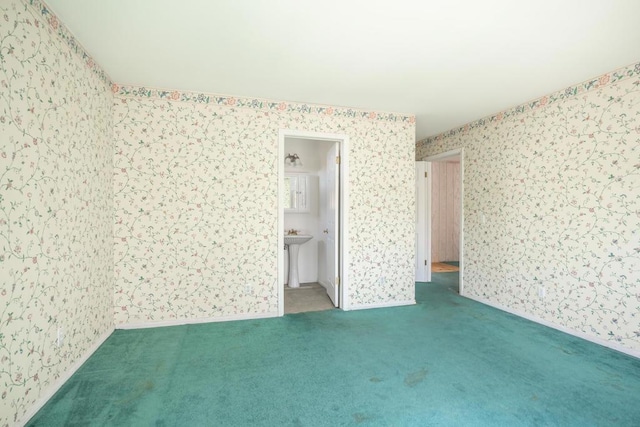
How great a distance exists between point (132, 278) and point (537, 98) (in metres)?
4.86

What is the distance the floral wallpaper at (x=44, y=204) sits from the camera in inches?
61.2

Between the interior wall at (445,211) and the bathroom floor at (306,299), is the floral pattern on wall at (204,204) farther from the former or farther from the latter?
the interior wall at (445,211)

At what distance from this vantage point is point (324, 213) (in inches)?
175

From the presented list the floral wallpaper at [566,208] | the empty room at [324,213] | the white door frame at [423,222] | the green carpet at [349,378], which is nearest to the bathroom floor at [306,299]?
the empty room at [324,213]

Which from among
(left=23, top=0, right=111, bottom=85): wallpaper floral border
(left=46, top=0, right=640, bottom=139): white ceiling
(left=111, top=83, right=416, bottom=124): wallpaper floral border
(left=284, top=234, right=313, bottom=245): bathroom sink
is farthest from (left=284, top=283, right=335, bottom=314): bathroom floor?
(left=23, top=0, right=111, bottom=85): wallpaper floral border

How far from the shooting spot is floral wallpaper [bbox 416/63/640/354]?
2.56 m

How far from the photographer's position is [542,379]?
215 centimetres

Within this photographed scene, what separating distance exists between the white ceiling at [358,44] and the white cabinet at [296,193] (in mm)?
1799

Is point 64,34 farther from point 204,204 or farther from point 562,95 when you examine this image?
point 562,95

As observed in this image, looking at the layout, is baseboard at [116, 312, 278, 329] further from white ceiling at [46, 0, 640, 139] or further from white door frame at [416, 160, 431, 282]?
white door frame at [416, 160, 431, 282]

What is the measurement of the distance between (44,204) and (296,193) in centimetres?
333

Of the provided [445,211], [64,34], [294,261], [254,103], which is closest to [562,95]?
[254,103]

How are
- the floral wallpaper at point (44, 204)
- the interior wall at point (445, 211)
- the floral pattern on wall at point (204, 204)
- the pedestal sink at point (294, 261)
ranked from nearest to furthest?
the floral wallpaper at point (44, 204) → the floral pattern on wall at point (204, 204) → the pedestal sink at point (294, 261) → the interior wall at point (445, 211)

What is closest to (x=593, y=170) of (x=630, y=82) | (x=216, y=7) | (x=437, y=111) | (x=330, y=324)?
(x=630, y=82)
